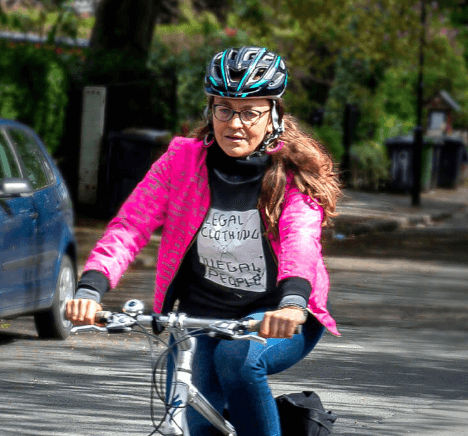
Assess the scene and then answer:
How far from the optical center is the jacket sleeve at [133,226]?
11.3 ft

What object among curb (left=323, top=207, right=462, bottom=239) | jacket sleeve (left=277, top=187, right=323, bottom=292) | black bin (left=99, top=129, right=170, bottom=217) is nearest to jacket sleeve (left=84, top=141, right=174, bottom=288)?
jacket sleeve (left=277, top=187, right=323, bottom=292)

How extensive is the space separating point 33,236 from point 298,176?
4688mm

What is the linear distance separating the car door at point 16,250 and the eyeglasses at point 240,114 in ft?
13.9

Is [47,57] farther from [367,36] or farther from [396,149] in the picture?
[396,149]

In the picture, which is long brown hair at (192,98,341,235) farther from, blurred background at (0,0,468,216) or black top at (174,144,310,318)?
blurred background at (0,0,468,216)

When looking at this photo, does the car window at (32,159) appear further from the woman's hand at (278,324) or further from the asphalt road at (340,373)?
the woman's hand at (278,324)

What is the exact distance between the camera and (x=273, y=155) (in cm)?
378

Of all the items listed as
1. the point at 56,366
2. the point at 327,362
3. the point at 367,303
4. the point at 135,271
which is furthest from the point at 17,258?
the point at 135,271

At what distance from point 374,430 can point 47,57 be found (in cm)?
1249

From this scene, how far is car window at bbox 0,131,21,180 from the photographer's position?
831 centimetres

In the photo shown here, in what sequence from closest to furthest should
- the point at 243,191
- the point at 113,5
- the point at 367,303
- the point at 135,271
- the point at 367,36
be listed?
1. the point at 243,191
2. the point at 367,303
3. the point at 135,271
4. the point at 113,5
5. the point at 367,36

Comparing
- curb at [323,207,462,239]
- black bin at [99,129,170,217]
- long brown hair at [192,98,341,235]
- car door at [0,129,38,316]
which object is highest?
long brown hair at [192,98,341,235]

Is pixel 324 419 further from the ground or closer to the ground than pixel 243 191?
closer to the ground

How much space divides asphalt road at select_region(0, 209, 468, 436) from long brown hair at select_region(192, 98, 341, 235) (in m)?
2.48
